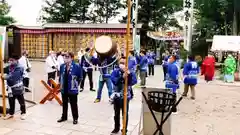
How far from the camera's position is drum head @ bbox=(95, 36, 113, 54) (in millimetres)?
6461

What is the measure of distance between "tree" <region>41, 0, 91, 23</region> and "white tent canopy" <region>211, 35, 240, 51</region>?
66.7 feet

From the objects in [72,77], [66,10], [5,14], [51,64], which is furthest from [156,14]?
[72,77]

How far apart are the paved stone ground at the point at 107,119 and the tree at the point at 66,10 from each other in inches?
988

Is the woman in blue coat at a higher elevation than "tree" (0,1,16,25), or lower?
lower

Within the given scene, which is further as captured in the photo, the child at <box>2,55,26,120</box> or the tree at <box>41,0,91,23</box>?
the tree at <box>41,0,91,23</box>

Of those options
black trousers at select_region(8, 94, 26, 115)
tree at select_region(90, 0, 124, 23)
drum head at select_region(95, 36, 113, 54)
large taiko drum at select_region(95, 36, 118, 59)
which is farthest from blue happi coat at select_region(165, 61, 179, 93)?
tree at select_region(90, 0, 124, 23)

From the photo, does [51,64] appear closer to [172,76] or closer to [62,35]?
[172,76]

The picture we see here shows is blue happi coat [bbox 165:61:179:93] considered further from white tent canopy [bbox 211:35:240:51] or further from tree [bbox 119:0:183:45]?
tree [bbox 119:0:183:45]

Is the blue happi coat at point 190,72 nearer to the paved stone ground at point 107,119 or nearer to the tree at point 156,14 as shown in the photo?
the paved stone ground at point 107,119

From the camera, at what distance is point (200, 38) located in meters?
25.7

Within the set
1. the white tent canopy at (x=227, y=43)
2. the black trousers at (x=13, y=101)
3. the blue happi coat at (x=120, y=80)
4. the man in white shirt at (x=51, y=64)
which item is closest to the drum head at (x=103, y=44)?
the blue happi coat at (x=120, y=80)

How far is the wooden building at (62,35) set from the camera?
23.2m

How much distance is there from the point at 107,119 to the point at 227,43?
38.2ft

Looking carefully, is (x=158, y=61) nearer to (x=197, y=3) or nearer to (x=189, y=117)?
(x=197, y=3)
